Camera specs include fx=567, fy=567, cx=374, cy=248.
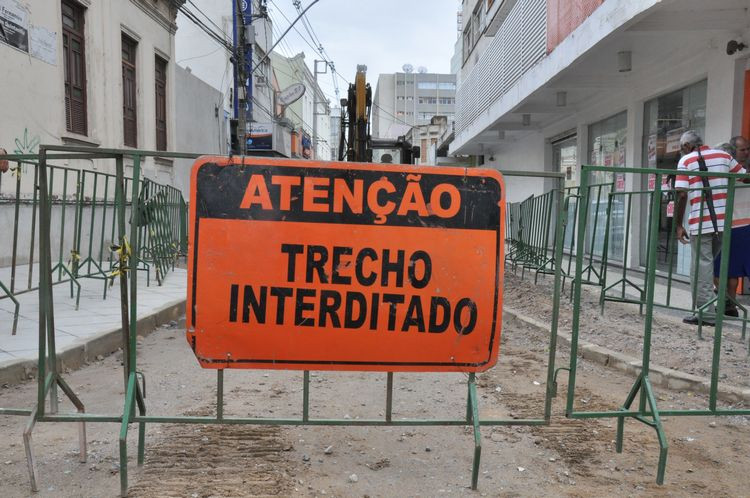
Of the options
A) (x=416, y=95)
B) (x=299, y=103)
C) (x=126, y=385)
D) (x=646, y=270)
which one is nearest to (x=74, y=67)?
(x=126, y=385)

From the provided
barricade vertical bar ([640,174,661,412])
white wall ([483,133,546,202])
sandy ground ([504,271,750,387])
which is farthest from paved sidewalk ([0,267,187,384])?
white wall ([483,133,546,202])

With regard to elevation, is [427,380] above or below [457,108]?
below

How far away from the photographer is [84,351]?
15.8ft

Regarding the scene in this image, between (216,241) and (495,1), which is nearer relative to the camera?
(216,241)


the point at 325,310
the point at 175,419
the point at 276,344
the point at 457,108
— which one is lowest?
the point at 175,419

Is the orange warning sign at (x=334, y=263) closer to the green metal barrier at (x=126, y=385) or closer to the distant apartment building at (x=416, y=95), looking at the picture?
the green metal barrier at (x=126, y=385)

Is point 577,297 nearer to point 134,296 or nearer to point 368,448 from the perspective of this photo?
point 368,448

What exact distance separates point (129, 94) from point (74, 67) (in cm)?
292

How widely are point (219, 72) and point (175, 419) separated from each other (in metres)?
27.9

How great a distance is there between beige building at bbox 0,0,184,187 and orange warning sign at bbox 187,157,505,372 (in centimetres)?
829

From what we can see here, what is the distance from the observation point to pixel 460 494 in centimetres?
270

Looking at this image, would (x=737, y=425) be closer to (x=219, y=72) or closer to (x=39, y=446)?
(x=39, y=446)

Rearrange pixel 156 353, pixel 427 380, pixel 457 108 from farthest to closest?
pixel 457 108
pixel 156 353
pixel 427 380

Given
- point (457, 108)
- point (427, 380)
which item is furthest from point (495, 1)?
point (427, 380)
